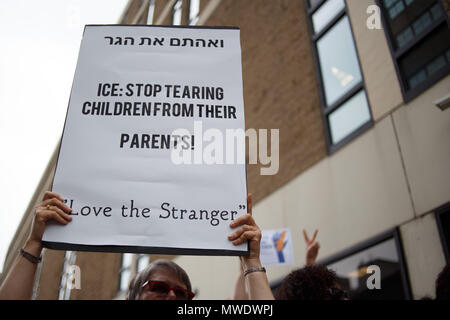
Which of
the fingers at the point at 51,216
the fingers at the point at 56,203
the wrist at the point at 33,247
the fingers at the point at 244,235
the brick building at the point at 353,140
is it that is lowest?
the wrist at the point at 33,247

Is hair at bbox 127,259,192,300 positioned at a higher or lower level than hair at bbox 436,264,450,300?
higher

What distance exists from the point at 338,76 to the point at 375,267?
275 centimetres

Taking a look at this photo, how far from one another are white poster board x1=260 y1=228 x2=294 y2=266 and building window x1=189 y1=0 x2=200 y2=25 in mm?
7596

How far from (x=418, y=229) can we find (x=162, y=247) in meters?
3.16

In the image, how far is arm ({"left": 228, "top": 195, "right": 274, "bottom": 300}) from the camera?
1725 millimetres

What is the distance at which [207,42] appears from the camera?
250 centimetres

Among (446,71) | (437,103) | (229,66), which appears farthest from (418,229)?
(229,66)

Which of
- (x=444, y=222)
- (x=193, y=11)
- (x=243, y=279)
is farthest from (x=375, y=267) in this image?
(x=193, y=11)

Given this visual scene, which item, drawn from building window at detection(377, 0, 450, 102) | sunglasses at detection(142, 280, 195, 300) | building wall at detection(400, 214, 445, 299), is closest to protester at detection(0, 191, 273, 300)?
sunglasses at detection(142, 280, 195, 300)

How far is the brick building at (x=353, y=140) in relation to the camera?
4.16 meters

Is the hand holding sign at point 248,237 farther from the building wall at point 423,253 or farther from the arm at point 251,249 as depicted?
the building wall at point 423,253

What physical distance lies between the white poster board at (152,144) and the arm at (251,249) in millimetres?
35

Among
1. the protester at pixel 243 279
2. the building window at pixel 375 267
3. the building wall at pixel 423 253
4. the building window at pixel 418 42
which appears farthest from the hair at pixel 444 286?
the building window at pixel 418 42

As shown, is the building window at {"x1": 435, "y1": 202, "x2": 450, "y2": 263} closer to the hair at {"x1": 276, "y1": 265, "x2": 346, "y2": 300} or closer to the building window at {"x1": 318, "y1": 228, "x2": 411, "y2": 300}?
the building window at {"x1": 318, "y1": 228, "x2": 411, "y2": 300}
